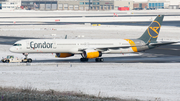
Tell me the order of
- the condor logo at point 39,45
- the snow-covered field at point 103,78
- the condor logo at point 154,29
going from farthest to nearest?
the condor logo at point 154,29 < the condor logo at point 39,45 < the snow-covered field at point 103,78

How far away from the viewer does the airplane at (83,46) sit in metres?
51.3

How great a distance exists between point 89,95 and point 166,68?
1985cm

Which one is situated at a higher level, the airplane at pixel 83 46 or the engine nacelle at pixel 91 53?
the airplane at pixel 83 46

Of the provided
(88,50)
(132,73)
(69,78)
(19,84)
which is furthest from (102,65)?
(19,84)

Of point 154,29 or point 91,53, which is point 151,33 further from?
point 91,53

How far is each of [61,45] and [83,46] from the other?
362 centimetres

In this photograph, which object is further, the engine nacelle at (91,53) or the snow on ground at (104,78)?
the engine nacelle at (91,53)

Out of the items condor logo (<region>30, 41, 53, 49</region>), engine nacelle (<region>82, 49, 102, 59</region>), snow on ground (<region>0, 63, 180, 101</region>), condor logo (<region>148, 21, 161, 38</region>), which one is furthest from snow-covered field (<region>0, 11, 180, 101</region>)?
condor logo (<region>148, 21, 161, 38</region>)

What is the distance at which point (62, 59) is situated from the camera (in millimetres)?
56688

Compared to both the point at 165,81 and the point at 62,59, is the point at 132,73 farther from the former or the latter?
the point at 62,59

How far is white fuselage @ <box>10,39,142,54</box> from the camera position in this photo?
51250mm

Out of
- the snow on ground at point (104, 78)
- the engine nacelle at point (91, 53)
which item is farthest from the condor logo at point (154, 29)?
the engine nacelle at point (91, 53)

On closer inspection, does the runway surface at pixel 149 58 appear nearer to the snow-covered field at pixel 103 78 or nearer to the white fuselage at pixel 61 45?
the white fuselage at pixel 61 45

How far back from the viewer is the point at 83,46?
53.0 metres
